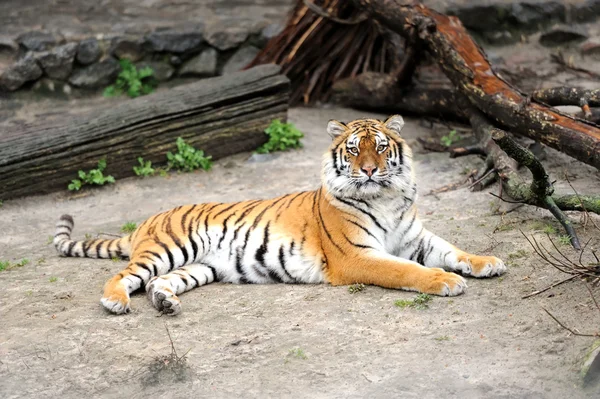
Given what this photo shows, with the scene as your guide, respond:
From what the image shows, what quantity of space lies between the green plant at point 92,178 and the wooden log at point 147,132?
47mm

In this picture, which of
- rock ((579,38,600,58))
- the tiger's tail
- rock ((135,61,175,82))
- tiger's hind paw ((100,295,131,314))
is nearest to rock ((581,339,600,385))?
tiger's hind paw ((100,295,131,314))

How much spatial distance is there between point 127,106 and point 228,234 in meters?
2.71

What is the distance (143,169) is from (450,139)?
9.32ft

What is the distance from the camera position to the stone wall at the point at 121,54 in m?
8.94

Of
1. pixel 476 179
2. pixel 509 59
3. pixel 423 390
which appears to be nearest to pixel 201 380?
pixel 423 390

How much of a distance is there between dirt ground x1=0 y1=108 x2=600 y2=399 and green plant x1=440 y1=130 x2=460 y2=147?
199 cm

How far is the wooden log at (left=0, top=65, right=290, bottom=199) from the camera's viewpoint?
7.04 meters

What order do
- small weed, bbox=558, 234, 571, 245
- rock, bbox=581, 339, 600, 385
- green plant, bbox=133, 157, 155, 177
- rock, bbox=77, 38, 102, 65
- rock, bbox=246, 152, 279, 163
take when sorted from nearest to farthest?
1. rock, bbox=581, 339, 600, 385
2. small weed, bbox=558, 234, 571, 245
3. green plant, bbox=133, 157, 155, 177
4. rock, bbox=246, 152, 279, 163
5. rock, bbox=77, 38, 102, 65

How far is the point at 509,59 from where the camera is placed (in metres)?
8.88

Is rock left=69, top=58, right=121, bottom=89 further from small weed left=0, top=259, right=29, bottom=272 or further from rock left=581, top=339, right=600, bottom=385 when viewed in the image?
rock left=581, top=339, right=600, bottom=385

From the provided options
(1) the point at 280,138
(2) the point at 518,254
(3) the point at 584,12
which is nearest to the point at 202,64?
(1) the point at 280,138

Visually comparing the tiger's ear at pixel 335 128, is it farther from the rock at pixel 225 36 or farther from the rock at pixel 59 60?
the rock at pixel 59 60

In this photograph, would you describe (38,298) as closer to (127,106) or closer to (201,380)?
(201,380)

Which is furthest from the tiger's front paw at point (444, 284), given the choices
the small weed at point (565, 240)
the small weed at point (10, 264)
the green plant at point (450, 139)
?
the green plant at point (450, 139)
